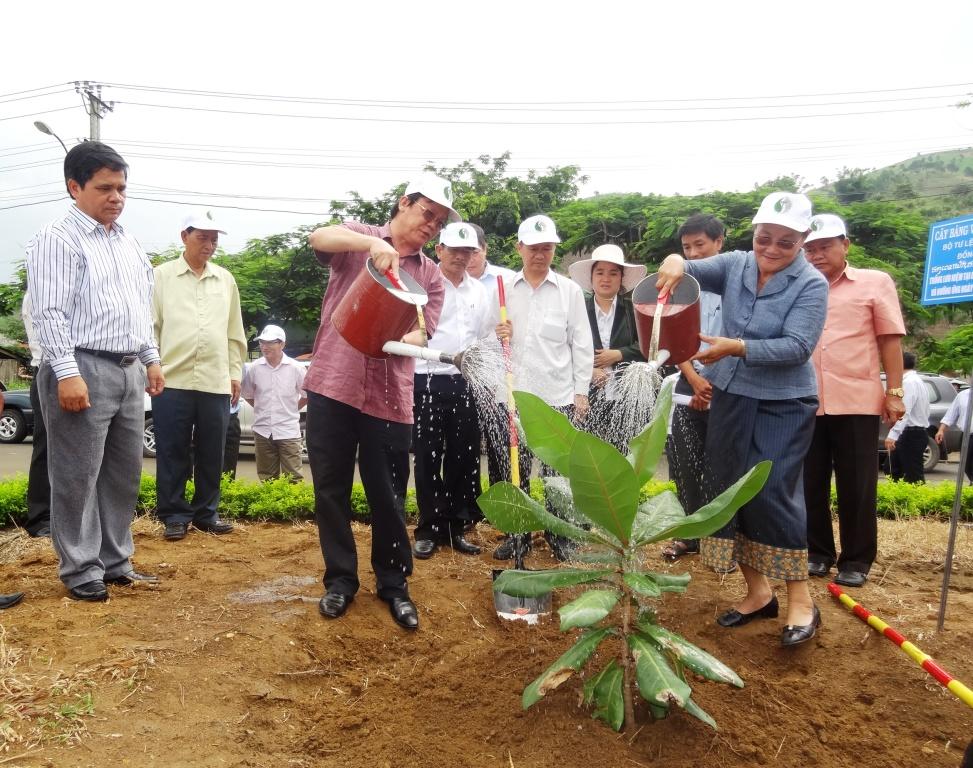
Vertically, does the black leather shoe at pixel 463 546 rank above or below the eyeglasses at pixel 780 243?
below

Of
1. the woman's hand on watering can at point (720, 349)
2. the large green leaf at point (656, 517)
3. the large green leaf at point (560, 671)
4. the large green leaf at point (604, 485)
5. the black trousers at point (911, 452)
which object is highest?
the woman's hand on watering can at point (720, 349)

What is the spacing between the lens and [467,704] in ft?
8.43

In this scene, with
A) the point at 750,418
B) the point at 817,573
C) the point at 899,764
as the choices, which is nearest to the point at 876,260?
the point at 817,573

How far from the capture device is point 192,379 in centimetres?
472

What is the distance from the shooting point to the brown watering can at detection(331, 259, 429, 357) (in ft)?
9.48

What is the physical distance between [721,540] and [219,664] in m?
2.05

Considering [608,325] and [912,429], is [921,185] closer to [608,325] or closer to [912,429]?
[912,429]

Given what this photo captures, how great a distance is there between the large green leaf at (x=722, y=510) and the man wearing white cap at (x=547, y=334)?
2152 mm

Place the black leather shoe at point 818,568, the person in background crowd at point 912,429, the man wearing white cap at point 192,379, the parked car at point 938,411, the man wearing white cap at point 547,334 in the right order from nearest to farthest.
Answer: the black leather shoe at point 818,568
the man wearing white cap at point 547,334
the man wearing white cap at point 192,379
the person in background crowd at point 912,429
the parked car at point 938,411

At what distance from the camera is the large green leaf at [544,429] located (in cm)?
217

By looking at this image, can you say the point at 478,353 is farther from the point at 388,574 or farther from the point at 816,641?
the point at 816,641

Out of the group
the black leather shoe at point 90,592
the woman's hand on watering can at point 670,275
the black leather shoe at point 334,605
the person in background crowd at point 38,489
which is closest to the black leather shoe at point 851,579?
the woman's hand on watering can at point 670,275

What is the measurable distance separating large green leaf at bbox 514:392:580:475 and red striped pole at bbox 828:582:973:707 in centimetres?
152

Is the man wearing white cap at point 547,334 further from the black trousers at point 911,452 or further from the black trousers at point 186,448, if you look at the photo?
the black trousers at point 911,452
